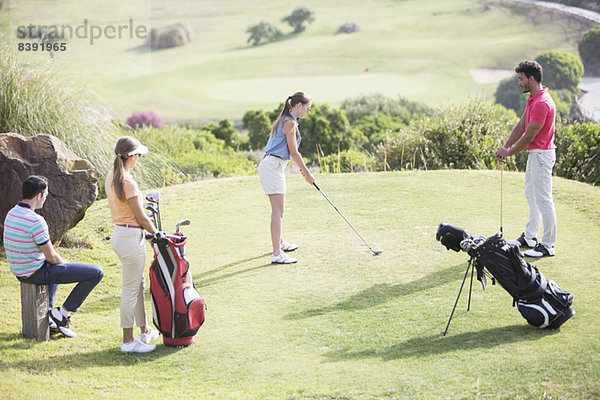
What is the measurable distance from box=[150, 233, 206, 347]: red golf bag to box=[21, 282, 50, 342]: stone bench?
3.12 feet

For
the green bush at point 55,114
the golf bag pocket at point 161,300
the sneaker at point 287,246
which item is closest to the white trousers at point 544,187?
the sneaker at point 287,246

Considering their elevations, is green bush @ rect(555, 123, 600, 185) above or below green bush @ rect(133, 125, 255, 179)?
above

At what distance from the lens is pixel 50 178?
26.0 ft

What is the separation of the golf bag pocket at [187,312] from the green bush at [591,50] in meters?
39.1

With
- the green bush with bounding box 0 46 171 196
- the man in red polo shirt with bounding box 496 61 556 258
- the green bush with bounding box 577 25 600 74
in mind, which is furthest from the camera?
the green bush with bounding box 577 25 600 74

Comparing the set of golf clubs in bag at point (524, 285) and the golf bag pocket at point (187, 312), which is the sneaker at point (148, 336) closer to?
the golf bag pocket at point (187, 312)

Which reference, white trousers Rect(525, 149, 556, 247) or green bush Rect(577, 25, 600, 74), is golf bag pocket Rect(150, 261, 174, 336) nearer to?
white trousers Rect(525, 149, 556, 247)

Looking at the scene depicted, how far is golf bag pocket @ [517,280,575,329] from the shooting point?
5195mm

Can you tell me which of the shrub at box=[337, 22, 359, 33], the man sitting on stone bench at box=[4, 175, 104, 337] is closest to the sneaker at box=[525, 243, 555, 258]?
the man sitting on stone bench at box=[4, 175, 104, 337]

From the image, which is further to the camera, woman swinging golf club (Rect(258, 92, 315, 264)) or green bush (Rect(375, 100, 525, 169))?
green bush (Rect(375, 100, 525, 169))

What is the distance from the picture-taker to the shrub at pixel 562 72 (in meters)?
34.6

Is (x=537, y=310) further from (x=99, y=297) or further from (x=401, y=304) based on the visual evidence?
(x=99, y=297)

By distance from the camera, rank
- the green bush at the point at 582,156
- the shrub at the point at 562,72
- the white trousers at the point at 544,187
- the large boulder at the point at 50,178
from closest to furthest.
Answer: the white trousers at the point at 544,187 → the large boulder at the point at 50,178 → the green bush at the point at 582,156 → the shrub at the point at 562,72

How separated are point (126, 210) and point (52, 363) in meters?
1.35
